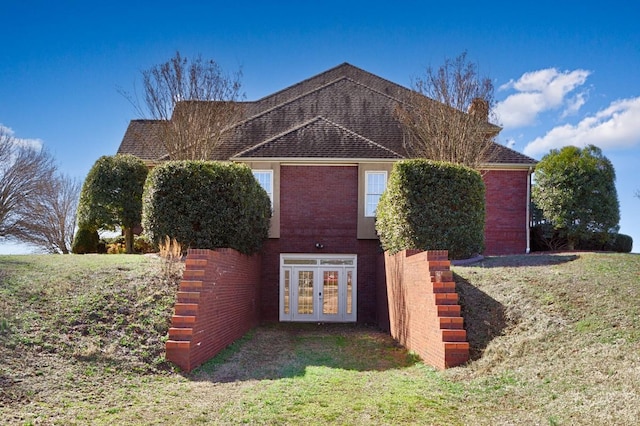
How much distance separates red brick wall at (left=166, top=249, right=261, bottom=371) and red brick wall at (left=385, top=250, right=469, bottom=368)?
4.12 metres

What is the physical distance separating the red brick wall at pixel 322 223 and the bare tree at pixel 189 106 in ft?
13.8

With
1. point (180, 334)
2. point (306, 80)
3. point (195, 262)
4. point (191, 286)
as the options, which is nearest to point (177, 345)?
point (180, 334)

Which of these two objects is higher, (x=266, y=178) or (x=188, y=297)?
(x=266, y=178)

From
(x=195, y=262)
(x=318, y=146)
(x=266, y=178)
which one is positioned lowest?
(x=195, y=262)

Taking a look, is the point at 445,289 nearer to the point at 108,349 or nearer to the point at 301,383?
the point at 301,383

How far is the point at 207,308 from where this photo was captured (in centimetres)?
1021

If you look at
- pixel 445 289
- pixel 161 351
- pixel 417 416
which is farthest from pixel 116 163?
pixel 417 416

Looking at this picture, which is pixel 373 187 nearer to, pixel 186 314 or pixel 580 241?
pixel 580 241

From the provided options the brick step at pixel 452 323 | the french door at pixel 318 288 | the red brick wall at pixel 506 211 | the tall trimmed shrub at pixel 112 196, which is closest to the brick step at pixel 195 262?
the brick step at pixel 452 323

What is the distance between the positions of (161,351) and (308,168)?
1050 centimetres

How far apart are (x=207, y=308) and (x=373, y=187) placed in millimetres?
9581

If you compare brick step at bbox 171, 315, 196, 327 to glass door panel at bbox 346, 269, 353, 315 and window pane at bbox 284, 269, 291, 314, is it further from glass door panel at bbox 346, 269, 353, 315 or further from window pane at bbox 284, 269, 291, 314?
glass door panel at bbox 346, 269, 353, 315

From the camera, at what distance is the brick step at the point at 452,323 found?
30.2 feet

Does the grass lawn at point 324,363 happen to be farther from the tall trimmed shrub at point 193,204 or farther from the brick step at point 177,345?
the tall trimmed shrub at point 193,204
